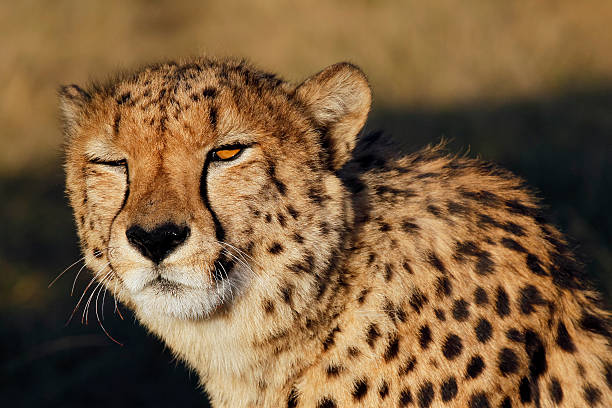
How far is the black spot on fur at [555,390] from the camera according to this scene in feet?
8.13

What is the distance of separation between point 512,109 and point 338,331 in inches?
168

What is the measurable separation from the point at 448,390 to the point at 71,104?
5.68 ft

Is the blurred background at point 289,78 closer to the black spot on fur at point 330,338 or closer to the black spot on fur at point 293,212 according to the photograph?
the black spot on fur at point 293,212

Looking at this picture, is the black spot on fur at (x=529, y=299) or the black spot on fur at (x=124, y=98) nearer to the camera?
the black spot on fur at (x=529, y=299)

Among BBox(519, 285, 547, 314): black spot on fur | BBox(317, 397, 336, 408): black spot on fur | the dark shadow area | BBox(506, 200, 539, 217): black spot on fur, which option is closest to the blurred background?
the dark shadow area

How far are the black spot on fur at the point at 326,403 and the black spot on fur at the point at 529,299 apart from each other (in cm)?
67

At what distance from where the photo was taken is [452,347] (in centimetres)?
243

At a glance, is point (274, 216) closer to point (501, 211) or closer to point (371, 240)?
point (371, 240)

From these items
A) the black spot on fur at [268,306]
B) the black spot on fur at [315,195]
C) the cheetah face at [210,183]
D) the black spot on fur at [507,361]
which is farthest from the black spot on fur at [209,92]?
the black spot on fur at [507,361]

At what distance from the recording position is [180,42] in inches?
330

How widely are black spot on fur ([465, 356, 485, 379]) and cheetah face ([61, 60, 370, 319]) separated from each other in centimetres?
55

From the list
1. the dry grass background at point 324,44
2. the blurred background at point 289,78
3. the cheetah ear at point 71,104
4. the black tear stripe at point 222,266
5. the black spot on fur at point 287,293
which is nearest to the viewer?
the black tear stripe at point 222,266

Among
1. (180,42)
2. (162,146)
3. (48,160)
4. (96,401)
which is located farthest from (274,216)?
(180,42)

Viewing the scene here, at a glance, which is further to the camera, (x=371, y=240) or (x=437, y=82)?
(x=437, y=82)
